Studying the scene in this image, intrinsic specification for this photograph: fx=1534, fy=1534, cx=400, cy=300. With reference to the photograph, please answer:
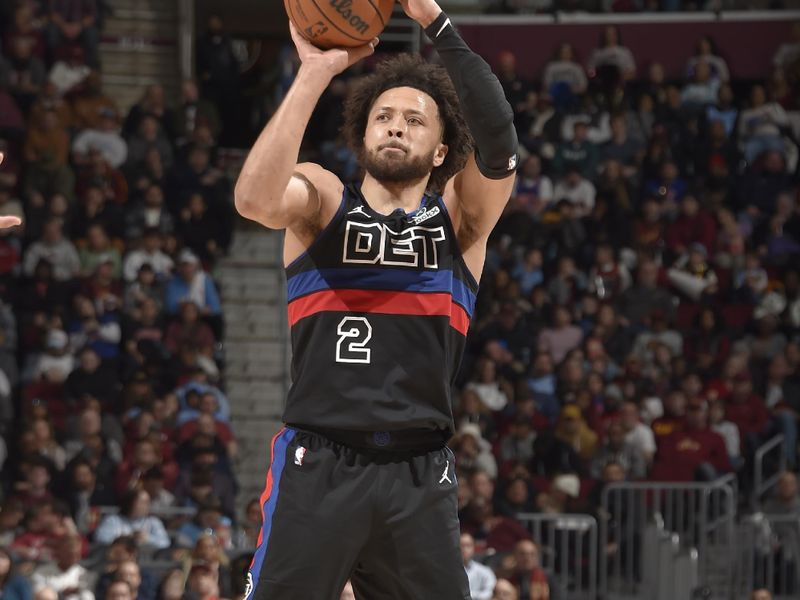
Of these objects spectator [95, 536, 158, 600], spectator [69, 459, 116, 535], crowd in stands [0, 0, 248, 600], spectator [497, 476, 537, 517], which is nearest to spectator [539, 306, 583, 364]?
spectator [497, 476, 537, 517]

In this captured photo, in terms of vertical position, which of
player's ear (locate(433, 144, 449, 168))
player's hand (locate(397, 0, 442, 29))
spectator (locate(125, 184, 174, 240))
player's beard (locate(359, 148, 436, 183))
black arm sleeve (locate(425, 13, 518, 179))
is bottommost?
spectator (locate(125, 184, 174, 240))

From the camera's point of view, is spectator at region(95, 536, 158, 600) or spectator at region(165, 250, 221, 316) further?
spectator at region(165, 250, 221, 316)

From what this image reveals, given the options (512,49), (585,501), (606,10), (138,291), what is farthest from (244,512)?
(606,10)

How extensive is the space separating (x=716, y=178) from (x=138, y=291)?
6.45 metres

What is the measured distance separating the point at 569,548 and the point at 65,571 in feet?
13.4

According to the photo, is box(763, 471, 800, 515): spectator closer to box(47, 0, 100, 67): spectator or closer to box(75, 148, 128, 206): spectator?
box(75, 148, 128, 206): spectator

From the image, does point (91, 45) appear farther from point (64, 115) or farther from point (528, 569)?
point (528, 569)

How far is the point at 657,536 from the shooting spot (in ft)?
40.2

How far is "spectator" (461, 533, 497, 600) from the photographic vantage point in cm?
1071

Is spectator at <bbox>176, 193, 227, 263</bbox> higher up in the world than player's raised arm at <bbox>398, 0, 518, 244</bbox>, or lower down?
lower down

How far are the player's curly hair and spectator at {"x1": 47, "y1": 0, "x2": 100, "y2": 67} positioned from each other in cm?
1124

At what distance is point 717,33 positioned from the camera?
60.1 ft

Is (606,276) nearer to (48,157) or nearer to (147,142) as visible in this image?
(147,142)

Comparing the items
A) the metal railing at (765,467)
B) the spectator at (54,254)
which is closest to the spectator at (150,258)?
the spectator at (54,254)
